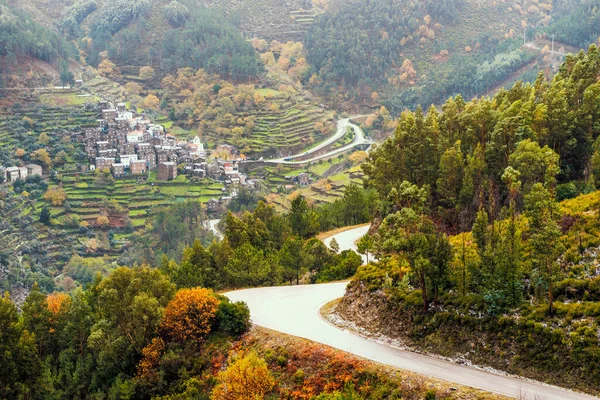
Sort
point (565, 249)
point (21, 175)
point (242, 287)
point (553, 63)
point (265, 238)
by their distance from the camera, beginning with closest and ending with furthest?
point (565, 249), point (242, 287), point (265, 238), point (21, 175), point (553, 63)

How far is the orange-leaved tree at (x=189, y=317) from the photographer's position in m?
19.6

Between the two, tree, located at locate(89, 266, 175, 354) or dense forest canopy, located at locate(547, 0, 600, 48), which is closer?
tree, located at locate(89, 266, 175, 354)

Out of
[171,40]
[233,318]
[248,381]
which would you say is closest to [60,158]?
[171,40]

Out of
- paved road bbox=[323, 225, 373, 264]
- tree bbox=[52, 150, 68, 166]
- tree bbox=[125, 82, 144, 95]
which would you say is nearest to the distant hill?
tree bbox=[125, 82, 144, 95]

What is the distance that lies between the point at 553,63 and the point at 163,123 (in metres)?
48.2

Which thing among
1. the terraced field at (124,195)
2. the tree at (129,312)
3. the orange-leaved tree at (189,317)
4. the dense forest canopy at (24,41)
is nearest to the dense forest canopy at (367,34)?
the dense forest canopy at (24,41)

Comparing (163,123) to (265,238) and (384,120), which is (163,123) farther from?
(265,238)

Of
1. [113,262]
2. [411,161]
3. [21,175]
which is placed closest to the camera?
[411,161]

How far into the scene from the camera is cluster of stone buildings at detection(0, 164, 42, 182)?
60781 millimetres

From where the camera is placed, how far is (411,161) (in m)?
24.1

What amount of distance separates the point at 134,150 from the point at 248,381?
53784 mm

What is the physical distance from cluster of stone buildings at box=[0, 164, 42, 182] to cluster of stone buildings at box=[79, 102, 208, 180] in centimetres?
505

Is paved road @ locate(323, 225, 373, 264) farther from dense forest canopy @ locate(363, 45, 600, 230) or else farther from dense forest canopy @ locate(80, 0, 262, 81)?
dense forest canopy @ locate(80, 0, 262, 81)

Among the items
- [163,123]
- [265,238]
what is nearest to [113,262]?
[265,238]
